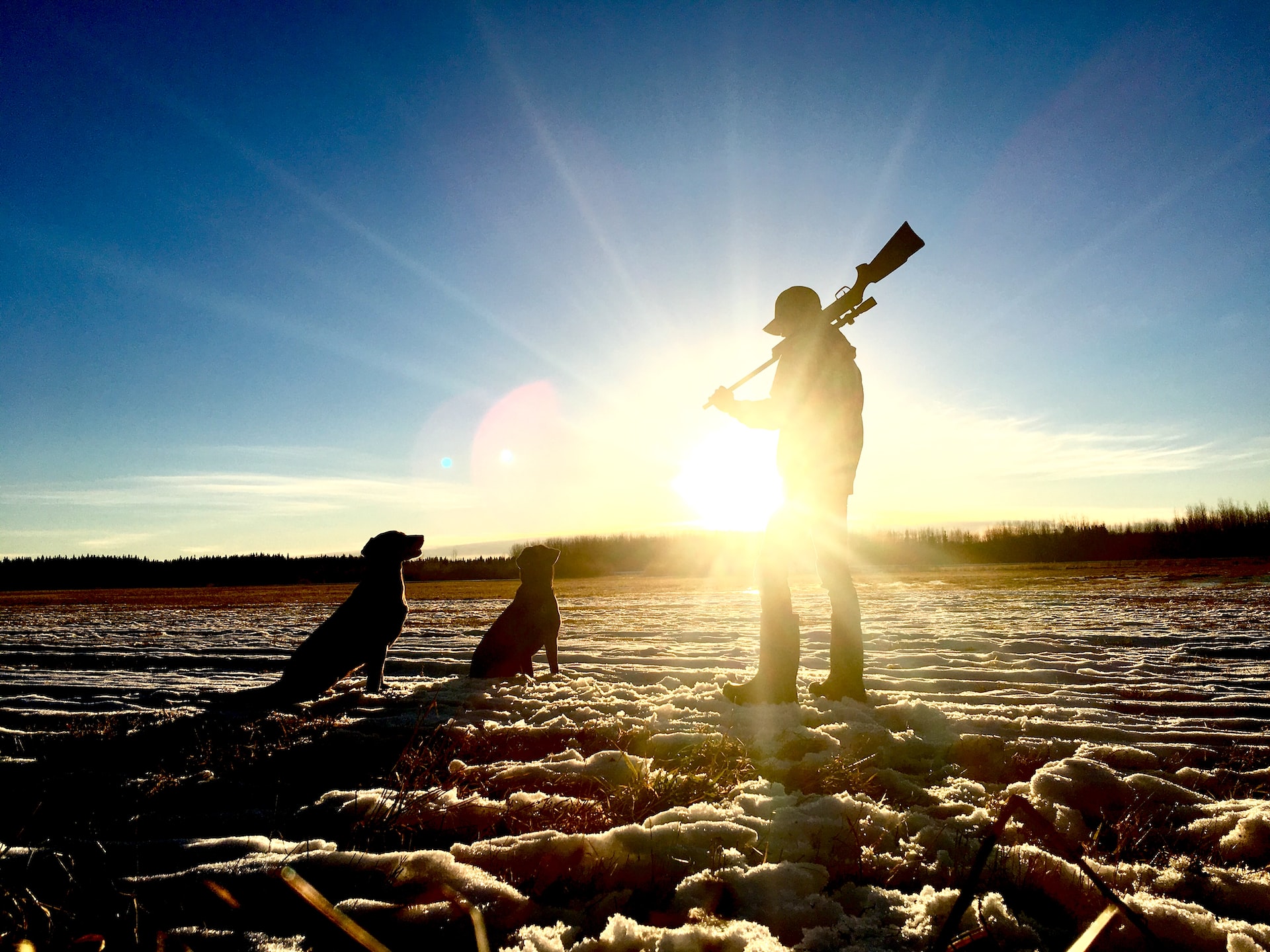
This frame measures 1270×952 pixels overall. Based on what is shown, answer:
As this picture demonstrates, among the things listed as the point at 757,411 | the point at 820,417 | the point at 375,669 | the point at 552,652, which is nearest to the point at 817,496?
the point at 820,417

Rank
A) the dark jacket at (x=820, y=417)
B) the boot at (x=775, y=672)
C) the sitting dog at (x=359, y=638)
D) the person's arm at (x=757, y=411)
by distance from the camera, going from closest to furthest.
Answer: the boot at (x=775, y=672) < the dark jacket at (x=820, y=417) < the person's arm at (x=757, y=411) < the sitting dog at (x=359, y=638)

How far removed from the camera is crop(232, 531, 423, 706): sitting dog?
431cm

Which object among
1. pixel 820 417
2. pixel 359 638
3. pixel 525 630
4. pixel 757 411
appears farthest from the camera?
pixel 525 630

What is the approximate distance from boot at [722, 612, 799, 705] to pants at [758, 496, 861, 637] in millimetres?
123

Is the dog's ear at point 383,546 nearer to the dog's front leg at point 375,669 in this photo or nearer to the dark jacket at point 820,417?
the dog's front leg at point 375,669

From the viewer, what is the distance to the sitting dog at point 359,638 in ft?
14.1

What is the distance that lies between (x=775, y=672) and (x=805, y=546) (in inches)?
31.4

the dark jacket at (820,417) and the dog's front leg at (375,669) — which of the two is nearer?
the dark jacket at (820,417)

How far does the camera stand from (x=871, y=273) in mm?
4070

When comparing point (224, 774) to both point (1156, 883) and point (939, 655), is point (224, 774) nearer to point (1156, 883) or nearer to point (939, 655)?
point (1156, 883)

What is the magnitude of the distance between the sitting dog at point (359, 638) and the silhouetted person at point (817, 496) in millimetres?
2815

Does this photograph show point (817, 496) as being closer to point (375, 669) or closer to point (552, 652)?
point (552, 652)

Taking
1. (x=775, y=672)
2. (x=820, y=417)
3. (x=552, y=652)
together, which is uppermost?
(x=820, y=417)

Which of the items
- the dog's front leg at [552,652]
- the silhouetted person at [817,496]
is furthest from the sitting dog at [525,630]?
the silhouetted person at [817,496]
